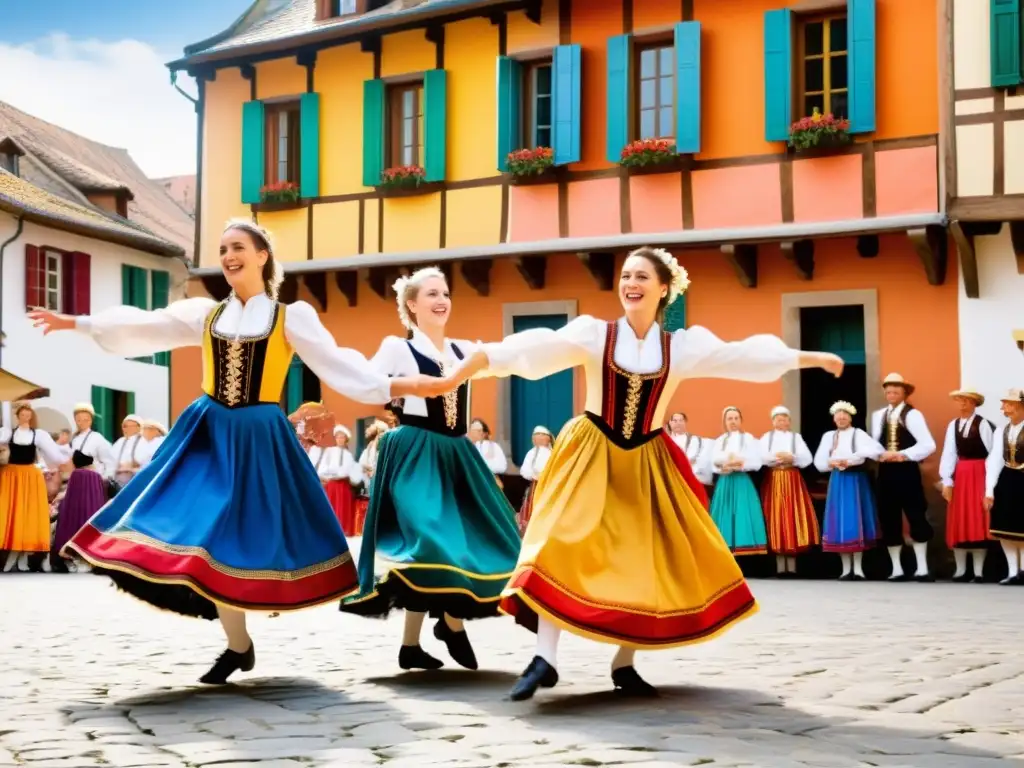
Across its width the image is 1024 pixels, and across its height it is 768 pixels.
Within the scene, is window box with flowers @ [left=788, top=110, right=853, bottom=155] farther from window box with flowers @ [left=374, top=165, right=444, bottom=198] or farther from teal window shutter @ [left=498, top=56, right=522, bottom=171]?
window box with flowers @ [left=374, top=165, right=444, bottom=198]

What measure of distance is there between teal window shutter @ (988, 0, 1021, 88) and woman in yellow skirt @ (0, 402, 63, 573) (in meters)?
10.6

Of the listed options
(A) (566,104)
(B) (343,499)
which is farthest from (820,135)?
(B) (343,499)

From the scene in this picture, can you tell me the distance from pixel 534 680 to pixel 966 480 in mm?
9964

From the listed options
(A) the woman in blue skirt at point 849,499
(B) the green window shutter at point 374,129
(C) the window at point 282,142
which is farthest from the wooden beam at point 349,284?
(A) the woman in blue skirt at point 849,499

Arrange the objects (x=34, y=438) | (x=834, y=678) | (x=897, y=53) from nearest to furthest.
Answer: (x=834, y=678) → (x=897, y=53) → (x=34, y=438)

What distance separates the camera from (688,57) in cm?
1759

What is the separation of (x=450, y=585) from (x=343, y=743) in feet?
5.91

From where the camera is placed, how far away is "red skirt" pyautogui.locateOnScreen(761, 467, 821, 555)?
618 inches

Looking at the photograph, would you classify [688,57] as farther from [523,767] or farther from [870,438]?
[523,767]

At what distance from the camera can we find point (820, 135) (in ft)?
54.9

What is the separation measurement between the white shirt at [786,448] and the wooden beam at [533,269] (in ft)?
13.2

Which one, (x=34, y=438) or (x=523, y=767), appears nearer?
(x=523, y=767)

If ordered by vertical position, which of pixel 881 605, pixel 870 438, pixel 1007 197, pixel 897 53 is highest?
pixel 897 53

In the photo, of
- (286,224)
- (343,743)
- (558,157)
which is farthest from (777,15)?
(343,743)
